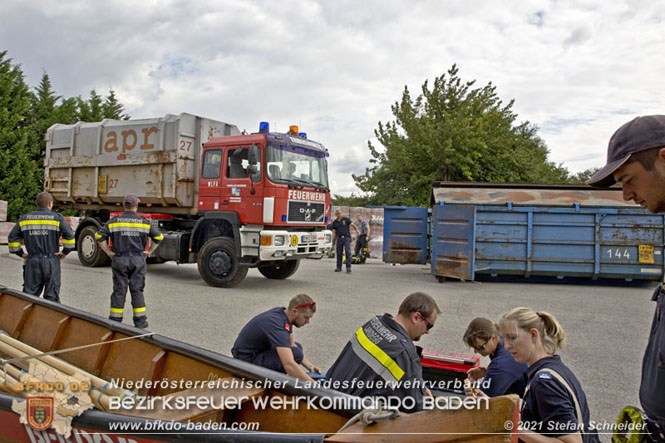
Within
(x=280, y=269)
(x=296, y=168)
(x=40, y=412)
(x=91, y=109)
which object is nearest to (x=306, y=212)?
(x=296, y=168)

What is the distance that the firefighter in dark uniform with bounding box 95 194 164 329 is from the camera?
6266 millimetres

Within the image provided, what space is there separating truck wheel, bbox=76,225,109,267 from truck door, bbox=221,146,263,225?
4.47 metres

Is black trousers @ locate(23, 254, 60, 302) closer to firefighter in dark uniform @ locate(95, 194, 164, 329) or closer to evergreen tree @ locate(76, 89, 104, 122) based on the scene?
firefighter in dark uniform @ locate(95, 194, 164, 329)

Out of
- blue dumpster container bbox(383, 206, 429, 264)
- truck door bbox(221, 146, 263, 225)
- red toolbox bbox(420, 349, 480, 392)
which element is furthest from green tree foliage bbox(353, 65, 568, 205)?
red toolbox bbox(420, 349, 480, 392)

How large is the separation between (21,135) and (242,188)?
16.7m

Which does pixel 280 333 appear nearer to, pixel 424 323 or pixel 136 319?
pixel 424 323

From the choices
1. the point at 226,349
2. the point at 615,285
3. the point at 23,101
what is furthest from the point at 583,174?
the point at 226,349

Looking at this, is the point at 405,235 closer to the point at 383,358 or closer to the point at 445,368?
the point at 445,368

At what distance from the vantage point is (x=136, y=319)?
6207 millimetres

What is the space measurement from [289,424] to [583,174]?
6736 centimetres

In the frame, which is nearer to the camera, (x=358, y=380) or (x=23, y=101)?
(x=358, y=380)

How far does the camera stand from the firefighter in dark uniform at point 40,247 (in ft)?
20.4

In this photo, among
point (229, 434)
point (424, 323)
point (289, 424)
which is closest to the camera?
point (229, 434)

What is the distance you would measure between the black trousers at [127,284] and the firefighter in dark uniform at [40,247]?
793 millimetres
